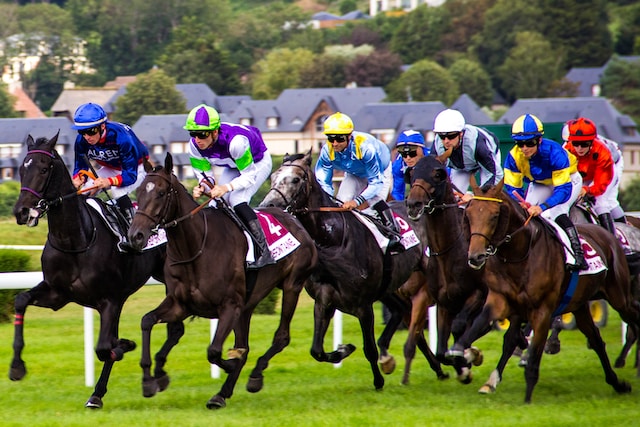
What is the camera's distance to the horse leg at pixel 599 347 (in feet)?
26.7

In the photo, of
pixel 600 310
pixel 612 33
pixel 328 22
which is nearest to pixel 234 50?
pixel 328 22

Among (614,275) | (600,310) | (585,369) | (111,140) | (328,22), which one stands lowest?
(328,22)

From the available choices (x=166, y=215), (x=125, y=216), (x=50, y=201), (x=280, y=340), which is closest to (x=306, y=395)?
(x=280, y=340)

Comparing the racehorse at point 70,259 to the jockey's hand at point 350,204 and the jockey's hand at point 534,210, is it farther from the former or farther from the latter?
the jockey's hand at point 534,210

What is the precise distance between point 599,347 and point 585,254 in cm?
80

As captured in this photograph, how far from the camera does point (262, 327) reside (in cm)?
1211

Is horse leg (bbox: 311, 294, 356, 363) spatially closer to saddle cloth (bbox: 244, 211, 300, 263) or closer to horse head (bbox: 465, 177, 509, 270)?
saddle cloth (bbox: 244, 211, 300, 263)

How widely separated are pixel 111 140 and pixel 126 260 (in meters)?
0.84

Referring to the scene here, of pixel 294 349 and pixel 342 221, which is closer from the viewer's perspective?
pixel 342 221

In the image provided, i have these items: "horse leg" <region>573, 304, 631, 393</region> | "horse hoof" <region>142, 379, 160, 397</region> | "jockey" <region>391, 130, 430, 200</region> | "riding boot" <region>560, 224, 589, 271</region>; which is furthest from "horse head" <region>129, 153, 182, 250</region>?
"horse leg" <region>573, 304, 631, 393</region>

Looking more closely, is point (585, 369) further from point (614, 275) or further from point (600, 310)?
point (600, 310)

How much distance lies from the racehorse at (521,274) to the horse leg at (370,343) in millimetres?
927

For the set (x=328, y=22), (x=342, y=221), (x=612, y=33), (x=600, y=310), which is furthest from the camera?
(x=328, y=22)

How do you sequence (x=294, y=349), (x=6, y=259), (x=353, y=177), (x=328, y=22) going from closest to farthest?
(x=353, y=177), (x=294, y=349), (x=6, y=259), (x=328, y=22)
